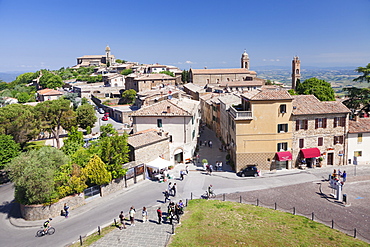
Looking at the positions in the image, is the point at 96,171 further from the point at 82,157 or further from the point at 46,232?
the point at 46,232

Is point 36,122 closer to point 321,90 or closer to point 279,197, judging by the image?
point 279,197

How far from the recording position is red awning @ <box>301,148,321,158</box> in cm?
3462

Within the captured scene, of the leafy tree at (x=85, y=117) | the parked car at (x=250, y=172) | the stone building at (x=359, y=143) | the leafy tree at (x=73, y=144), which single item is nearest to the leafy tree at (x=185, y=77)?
the leafy tree at (x=85, y=117)

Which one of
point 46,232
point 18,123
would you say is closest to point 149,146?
point 46,232

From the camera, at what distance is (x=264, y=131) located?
34.0 m

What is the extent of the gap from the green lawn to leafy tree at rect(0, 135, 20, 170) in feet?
78.9

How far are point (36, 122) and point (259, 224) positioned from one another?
35844 millimetres

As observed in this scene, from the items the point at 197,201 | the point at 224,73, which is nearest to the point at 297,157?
the point at 197,201

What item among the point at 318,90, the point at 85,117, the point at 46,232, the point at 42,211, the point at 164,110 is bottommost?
the point at 46,232

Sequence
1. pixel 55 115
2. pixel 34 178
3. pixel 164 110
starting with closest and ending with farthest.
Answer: pixel 34 178 < pixel 164 110 < pixel 55 115

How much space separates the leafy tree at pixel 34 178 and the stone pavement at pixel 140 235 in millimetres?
7467

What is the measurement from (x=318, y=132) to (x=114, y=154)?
2420 centimetres

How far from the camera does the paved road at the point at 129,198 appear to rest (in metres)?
22.0

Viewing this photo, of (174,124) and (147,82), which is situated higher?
(147,82)
